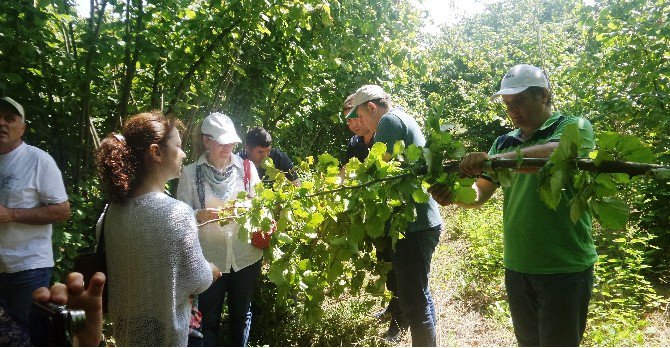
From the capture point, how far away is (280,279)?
5.70ft

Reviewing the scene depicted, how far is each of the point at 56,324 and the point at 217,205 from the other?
1766 mm

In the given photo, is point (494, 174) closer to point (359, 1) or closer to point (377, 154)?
point (377, 154)

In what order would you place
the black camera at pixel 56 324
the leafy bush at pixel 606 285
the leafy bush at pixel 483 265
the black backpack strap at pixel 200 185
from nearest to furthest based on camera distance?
the black camera at pixel 56 324
the black backpack strap at pixel 200 185
the leafy bush at pixel 606 285
the leafy bush at pixel 483 265

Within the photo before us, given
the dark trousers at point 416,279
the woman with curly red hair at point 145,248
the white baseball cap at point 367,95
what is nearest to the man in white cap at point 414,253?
the dark trousers at point 416,279

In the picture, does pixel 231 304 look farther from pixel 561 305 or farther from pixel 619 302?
pixel 619 302

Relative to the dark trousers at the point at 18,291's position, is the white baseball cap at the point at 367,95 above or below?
above

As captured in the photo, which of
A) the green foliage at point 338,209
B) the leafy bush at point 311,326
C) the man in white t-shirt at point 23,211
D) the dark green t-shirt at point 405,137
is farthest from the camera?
the leafy bush at point 311,326

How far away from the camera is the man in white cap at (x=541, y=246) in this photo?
6.07 feet

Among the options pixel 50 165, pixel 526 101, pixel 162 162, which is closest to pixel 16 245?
pixel 50 165

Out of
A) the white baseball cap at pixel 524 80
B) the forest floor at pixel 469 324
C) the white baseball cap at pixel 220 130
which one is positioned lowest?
the forest floor at pixel 469 324

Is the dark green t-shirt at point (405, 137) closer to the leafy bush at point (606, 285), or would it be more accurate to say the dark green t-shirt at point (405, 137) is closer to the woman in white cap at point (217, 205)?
the woman in white cap at point (217, 205)

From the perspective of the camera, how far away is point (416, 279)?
8.53 ft

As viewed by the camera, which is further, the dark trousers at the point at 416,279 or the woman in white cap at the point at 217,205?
the woman in white cap at the point at 217,205

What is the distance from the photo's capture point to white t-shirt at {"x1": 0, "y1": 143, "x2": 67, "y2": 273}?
237 cm
